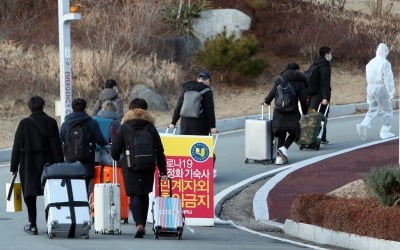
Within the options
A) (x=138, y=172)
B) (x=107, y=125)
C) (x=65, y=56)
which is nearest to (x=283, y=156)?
(x=65, y=56)

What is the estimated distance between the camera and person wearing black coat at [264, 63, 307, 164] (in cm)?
1970

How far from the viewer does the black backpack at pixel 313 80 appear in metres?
22.0

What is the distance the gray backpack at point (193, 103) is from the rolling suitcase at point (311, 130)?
4.17 meters

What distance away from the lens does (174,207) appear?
1325 cm

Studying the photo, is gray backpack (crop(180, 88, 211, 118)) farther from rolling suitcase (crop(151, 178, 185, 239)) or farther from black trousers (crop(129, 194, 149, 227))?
rolling suitcase (crop(151, 178, 185, 239))

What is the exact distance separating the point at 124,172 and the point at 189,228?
1.45 metres

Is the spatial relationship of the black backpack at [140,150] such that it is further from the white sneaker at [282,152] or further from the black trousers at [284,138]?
the white sneaker at [282,152]

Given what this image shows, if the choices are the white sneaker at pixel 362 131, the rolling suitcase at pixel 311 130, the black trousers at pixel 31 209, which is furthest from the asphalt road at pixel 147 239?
the white sneaker at pixel 362 131

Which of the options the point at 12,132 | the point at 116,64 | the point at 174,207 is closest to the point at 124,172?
the point at 174,207

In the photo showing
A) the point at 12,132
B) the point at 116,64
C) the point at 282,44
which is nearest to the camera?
the point at 12,132

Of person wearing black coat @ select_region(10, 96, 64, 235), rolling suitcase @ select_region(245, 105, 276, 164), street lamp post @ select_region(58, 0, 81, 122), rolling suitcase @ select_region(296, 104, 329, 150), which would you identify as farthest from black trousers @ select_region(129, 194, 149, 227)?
rolling suitcase @ select_region(296, 104, 329, 150)

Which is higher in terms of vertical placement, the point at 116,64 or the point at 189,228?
the point at 116,64

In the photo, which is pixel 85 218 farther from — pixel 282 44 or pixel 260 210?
pixel 282 44

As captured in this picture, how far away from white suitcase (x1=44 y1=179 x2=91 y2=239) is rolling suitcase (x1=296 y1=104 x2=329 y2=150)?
28.4ft
